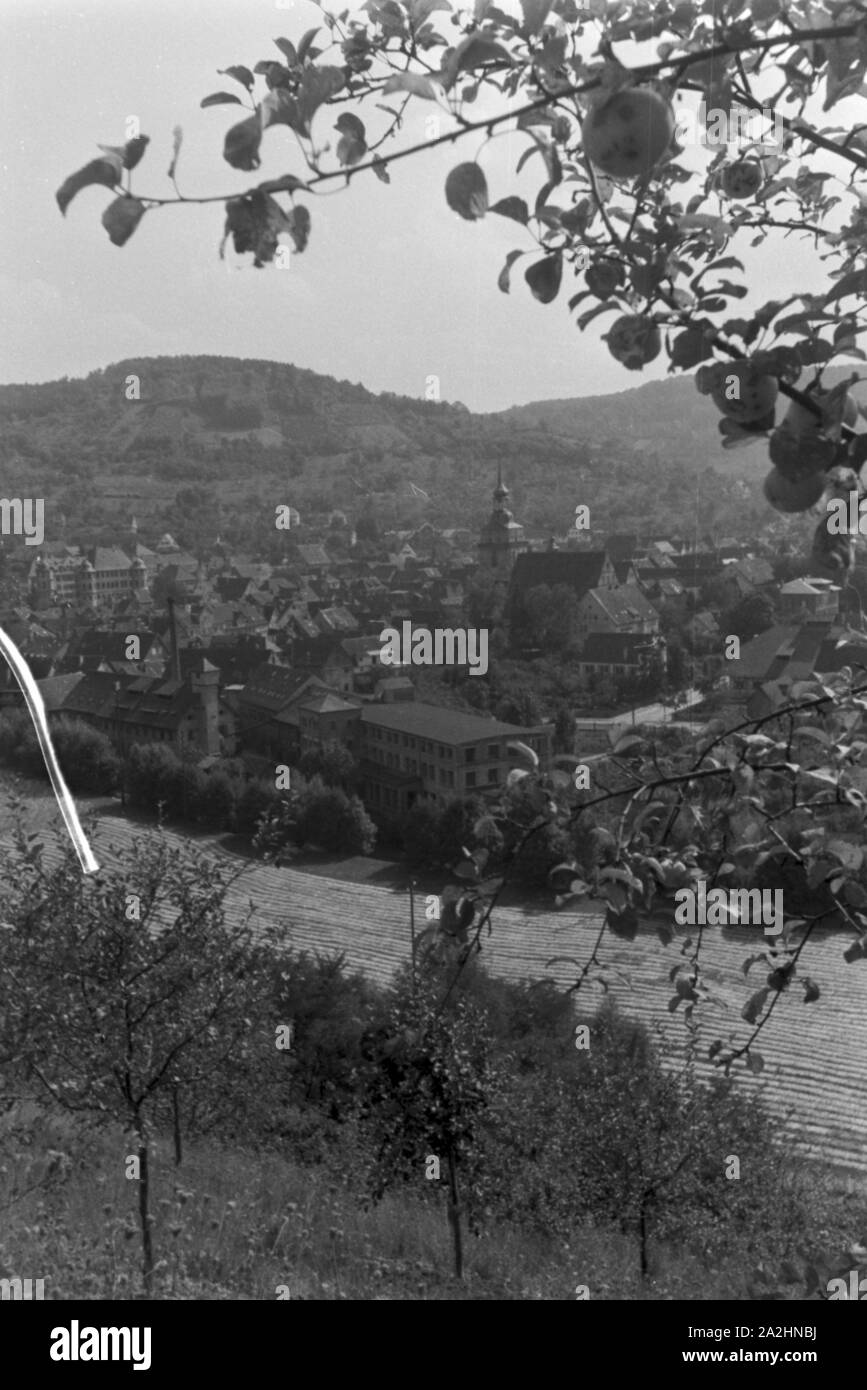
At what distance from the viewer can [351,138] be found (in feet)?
2.62

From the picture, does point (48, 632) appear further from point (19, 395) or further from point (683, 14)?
point (683, 14)

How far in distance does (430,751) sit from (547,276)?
8.84ft

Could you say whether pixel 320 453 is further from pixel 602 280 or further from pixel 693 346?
pixel 693 346

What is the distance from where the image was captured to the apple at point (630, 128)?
2.08 feet

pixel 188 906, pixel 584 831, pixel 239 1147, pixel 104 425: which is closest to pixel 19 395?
pixel 104 425

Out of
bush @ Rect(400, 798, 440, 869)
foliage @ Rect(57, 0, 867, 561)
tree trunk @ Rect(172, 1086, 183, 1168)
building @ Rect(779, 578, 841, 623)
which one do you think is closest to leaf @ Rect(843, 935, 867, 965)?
foliage @ Rect(57, 0, 867, 561)

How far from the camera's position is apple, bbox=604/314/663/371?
0.75 metres

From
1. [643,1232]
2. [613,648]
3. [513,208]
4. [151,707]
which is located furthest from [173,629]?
[513,208]

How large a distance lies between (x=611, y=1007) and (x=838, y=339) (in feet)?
11.1

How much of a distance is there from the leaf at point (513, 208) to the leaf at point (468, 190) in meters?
0.07

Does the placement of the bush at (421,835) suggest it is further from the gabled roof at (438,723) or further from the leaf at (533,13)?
the leaf at (533,13)

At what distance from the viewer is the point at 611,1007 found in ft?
13.0

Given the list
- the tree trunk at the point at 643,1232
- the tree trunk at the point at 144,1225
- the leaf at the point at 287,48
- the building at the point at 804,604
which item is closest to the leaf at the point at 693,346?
the leaf at the point at 287,48
